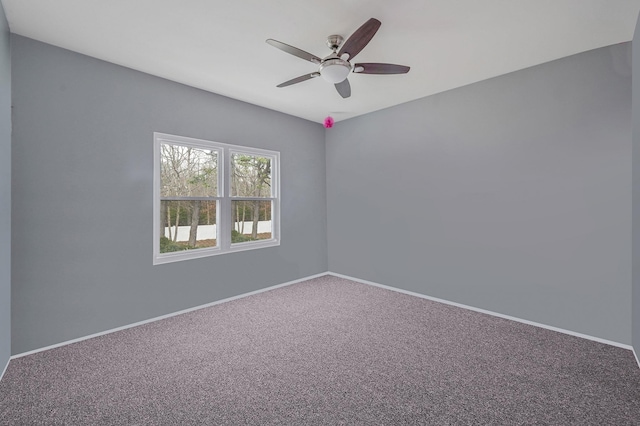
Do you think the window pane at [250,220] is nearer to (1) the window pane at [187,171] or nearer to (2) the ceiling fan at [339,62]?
(1) the window pane at [187,171]

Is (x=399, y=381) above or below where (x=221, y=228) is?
below

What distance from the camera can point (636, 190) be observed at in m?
2.25

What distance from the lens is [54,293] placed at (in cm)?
252

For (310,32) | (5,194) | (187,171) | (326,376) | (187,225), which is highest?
(310,32)

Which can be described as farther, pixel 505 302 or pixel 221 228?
pixel 221 228

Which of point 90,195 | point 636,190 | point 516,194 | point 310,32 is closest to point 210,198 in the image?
point 90,195

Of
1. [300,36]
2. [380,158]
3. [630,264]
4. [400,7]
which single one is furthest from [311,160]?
[630,264]

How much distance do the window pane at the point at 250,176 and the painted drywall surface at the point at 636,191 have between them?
4010mm

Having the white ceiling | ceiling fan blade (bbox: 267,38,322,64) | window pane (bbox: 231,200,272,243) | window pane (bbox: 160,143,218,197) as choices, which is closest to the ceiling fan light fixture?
ceiling fan blade (bbox: 267,38,322,64)

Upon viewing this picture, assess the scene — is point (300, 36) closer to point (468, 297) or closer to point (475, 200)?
point (475, 200)

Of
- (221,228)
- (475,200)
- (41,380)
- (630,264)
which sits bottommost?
Answer: (41,380)

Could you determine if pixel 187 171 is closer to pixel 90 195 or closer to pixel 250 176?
pixel 250 176

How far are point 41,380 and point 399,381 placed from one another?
2.64 m

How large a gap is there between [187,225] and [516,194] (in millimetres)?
3966
